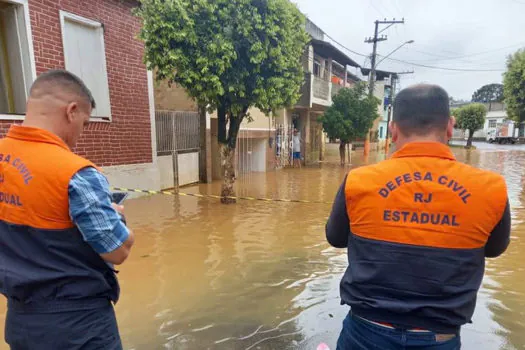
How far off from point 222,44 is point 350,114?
1075 cm

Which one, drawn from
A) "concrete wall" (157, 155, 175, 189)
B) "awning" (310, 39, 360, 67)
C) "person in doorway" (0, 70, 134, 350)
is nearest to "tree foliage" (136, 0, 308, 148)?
"concrete wall" (157, 155, 175, 189)

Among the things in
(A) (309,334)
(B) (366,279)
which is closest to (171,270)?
(A) (309,334)

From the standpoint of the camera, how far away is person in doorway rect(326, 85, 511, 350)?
4.62ft

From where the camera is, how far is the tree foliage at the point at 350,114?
16031 mm

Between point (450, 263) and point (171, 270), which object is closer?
point (450, 263)

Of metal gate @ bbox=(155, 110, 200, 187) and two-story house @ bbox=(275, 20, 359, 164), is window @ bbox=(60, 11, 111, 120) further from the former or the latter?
two-story house @ bbox=(275, 20, 359, 164)

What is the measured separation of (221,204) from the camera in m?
8.52

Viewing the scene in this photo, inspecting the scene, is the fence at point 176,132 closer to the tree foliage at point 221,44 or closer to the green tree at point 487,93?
the tree foliage at point 221,44

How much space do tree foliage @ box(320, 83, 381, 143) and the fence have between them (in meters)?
7.12

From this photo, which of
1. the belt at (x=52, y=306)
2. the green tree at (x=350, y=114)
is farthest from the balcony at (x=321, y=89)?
the belt at (x=52, y=306)

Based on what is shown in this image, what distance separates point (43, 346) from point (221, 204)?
6.97 metres

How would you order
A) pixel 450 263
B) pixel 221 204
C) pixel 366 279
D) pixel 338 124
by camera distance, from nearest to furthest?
pixel 450 263, pixel 366 279, pixel 221 204, pixel 338 124

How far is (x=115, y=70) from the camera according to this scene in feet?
26.1

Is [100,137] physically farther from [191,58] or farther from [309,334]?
[309,334]
